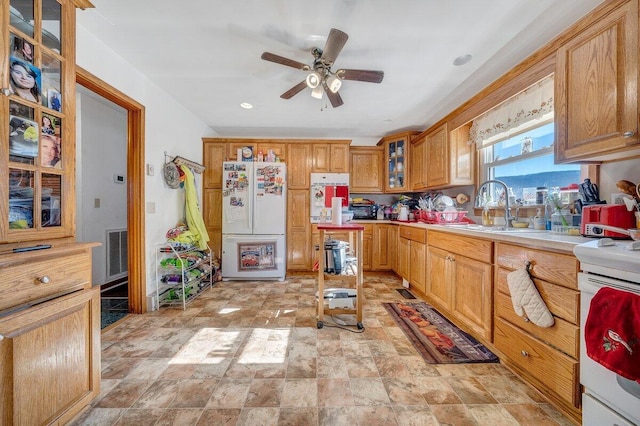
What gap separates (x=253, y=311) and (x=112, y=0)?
8.83ft

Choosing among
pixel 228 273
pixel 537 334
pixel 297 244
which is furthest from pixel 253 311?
pixel 537 334

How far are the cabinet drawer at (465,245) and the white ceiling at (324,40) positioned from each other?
1.57m

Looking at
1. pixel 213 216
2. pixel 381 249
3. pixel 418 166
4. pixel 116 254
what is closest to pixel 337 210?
pixel 381 249

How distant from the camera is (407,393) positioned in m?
1.38

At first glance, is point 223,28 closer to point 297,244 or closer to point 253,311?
point 253,311

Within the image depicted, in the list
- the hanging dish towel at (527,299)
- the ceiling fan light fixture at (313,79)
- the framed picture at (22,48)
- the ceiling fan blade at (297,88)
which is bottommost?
the hanging dish towel at (527,299)

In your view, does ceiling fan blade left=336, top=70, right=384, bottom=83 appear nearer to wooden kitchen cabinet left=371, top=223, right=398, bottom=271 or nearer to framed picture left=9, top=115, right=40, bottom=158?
framed picture left=9, top=115, right=40, bottom=158

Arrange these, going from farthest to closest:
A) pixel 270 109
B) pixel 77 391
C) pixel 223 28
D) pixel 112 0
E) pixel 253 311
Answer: pixel 270 109
pixel 253 311
pixel 223 28
pixel 112 0
pixel 77 391

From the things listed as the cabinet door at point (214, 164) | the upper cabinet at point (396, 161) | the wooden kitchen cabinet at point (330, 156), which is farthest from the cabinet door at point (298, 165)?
the upper cabinet at point (396, 161)

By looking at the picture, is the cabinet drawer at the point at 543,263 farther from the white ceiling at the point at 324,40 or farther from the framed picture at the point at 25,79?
the framed picture at the point at 25,79

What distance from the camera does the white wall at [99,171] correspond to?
2.98 meters

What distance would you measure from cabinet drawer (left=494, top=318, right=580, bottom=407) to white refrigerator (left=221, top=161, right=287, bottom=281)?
8.86ft

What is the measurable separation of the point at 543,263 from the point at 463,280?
29.8 inches

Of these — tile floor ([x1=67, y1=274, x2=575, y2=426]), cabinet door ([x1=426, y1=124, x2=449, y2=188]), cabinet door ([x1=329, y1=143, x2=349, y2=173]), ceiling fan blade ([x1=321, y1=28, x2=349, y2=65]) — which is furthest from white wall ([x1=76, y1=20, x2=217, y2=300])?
cabinet door ([x1=426, y1=124, x2=449, y2=188])
